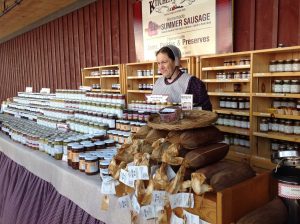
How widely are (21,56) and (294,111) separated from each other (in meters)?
9.85

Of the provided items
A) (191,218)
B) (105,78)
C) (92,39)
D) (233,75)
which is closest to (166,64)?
(233,75)

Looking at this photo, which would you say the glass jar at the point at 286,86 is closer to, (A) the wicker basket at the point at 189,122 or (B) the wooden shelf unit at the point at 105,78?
(A) the wicker basket at the point at 189,122

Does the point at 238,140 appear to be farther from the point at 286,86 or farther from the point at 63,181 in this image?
the point at 63,181

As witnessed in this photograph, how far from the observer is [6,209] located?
2.78 m

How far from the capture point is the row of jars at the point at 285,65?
2.82m

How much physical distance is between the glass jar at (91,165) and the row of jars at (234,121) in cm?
205

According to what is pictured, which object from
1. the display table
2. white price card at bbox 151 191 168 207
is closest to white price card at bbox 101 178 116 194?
the display table

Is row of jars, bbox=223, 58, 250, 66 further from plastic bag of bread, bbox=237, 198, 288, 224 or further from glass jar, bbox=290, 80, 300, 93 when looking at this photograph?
plastic bag of bread, bbox=237, 198, 288, 224

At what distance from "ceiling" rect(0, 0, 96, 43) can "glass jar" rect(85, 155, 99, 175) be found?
4.54 metres

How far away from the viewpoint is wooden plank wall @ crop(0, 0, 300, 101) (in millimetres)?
3202

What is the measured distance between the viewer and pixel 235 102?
3496mm

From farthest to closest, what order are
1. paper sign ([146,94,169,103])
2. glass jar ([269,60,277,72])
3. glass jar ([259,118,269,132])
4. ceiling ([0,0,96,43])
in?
ceiling ([0,0,96,43])
glass jar ([259,118,269,132])
glass jar ([269,60,277,72])
paper sign ([146,94,169,103])

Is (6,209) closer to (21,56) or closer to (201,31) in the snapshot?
(201,31)

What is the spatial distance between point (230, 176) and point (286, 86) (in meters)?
2.10
